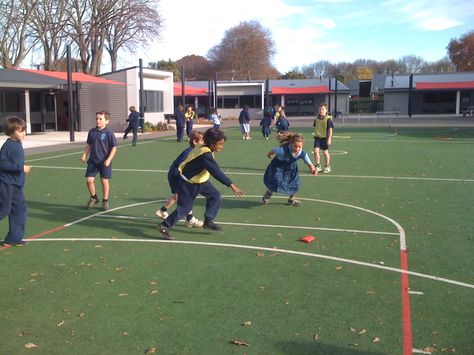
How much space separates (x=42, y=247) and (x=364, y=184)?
24.6 feet

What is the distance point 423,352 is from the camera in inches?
154

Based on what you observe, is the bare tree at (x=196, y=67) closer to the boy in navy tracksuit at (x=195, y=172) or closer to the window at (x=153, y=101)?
the window at (x=153, y=101)

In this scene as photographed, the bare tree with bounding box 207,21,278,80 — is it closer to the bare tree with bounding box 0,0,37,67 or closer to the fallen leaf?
the bare tree with bounding box 0,0,37,67

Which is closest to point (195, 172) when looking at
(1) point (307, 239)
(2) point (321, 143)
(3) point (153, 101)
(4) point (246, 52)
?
(1) point (307, 239)

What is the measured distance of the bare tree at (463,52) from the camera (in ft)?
274

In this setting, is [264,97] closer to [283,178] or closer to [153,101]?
[153,101]

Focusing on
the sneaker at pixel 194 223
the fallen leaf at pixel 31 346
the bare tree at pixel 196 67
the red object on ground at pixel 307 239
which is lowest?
the fallen leaf at pixel 31 346

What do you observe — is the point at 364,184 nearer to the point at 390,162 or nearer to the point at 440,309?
the point at 390,162

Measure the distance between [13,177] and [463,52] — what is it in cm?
8985

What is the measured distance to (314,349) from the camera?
12.9ft

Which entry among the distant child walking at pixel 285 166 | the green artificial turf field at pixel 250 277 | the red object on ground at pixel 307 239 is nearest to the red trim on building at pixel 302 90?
the green artificial turf field at pixel 250 277

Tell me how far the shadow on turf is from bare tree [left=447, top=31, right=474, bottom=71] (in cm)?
8875

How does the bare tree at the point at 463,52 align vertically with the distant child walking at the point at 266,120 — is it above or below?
→ above

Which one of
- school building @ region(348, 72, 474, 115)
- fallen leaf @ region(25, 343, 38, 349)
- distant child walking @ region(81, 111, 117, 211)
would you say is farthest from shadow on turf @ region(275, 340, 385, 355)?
school building @ region(348, 72, 474, 115)
